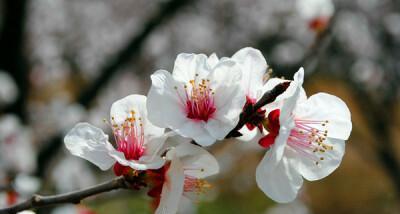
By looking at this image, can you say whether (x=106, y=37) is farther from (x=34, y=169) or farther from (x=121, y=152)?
(x=121, y=152)

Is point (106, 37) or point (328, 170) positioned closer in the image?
point (328, 170)

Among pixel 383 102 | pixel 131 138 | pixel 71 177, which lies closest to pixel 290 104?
pixel 131 138

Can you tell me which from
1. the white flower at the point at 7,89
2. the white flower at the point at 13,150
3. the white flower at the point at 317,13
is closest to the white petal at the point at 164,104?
the white flower at the point at 317,13

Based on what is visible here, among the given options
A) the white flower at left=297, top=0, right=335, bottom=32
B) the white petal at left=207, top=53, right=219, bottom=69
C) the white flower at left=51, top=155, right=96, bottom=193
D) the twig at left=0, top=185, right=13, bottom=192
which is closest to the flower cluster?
the white petal at left=207, top=53, right=219, bottom=69

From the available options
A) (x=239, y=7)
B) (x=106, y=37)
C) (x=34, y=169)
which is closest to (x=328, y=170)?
(x=34, y=169)

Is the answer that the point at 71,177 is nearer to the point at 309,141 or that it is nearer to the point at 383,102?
the point at 309,141

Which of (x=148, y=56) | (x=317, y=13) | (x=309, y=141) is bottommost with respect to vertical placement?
(x=148, y=56)
